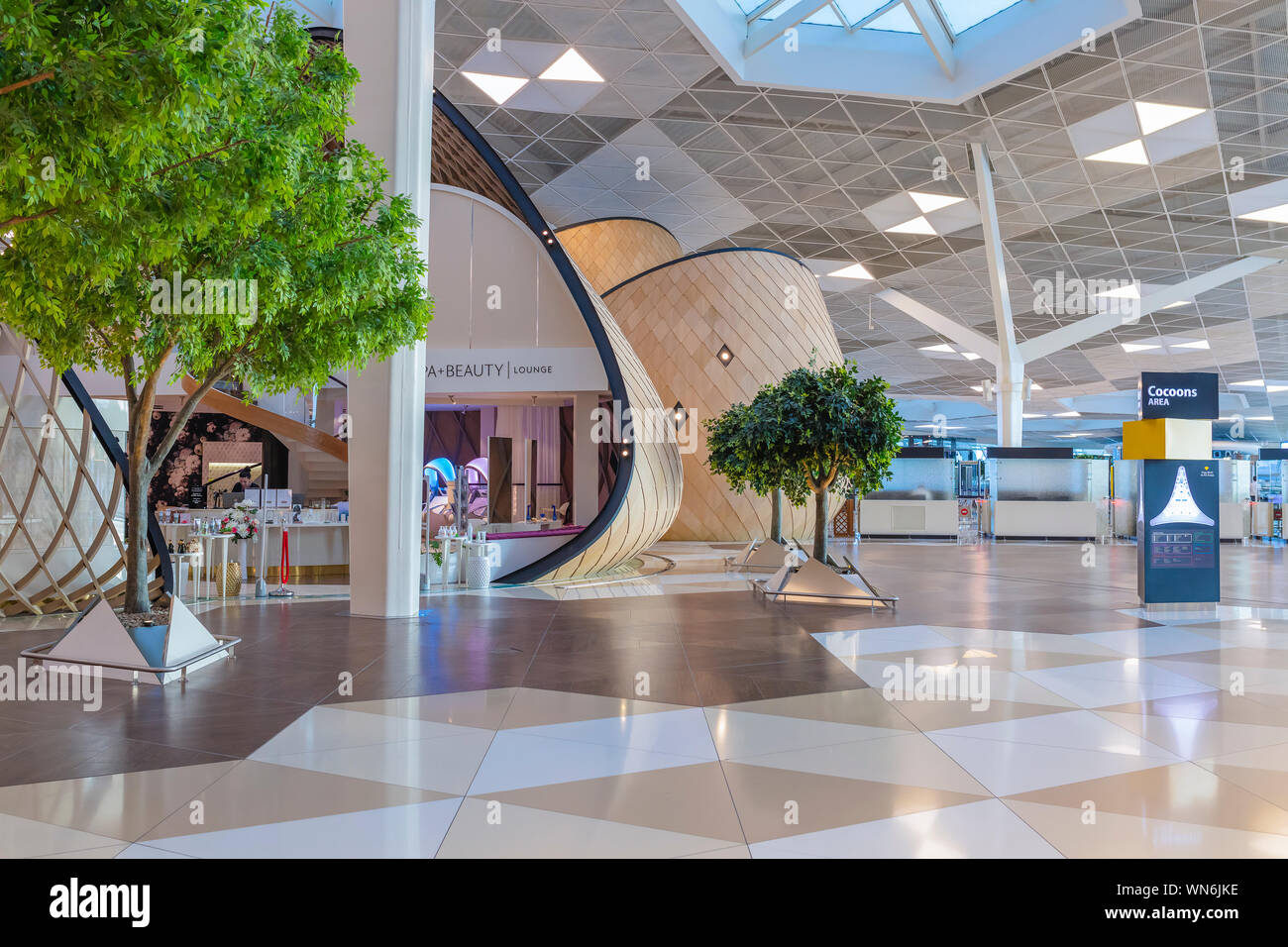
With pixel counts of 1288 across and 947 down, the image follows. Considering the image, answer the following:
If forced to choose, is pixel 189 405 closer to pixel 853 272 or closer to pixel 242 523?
pixel 242 523

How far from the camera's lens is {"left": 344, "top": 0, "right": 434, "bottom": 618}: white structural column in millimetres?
7391

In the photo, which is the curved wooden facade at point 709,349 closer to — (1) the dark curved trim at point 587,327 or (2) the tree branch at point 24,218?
(1) the dark curved trim at point 587,327

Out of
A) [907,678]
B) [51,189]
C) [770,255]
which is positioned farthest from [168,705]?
[770,255]

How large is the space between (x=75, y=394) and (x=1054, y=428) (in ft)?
150

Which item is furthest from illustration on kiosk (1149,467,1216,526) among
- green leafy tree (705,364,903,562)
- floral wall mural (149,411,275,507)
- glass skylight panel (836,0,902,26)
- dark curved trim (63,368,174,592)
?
floral wall mural (149,411,275,507)

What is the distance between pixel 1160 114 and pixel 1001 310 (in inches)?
202

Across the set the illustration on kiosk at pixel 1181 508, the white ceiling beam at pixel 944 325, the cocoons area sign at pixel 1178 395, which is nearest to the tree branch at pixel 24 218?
the cocoons area sign at pixel 1178 395

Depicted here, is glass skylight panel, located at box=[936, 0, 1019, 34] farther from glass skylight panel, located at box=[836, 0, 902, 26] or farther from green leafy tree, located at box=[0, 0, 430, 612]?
green leafy tree, located at box=[0, 0, 430, 612]

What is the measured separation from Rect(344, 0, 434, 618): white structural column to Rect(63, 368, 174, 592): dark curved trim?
1.51 meters

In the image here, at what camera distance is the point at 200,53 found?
10.4 ft

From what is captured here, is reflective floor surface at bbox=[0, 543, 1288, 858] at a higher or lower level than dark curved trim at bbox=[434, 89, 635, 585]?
lower

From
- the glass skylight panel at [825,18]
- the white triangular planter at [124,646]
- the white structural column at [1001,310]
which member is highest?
the glass skylight panel at [825,18]

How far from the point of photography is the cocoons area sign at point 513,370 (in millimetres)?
11000

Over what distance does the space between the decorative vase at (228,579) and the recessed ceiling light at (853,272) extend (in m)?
16.6
